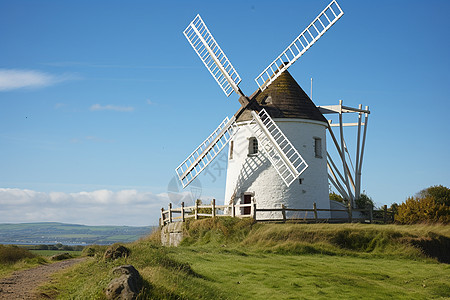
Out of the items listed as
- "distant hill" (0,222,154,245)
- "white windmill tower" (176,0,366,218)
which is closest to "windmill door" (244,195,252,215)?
"white windmill tower" (176,0,366,218)

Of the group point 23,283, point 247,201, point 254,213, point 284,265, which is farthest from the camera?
point 247,201

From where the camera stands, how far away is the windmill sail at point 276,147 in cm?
2949

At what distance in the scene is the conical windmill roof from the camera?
31359 millimetres

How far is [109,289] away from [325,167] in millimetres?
23056

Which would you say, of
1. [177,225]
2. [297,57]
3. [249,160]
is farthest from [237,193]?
[297,57]

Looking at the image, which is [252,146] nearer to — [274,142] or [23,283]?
[274,142]

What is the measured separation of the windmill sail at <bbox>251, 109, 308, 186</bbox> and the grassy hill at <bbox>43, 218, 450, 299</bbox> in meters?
4.19

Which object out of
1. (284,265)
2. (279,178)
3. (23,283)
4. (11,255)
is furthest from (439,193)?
(23,283)

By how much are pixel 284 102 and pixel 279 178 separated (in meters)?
4.80

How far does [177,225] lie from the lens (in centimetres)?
3088

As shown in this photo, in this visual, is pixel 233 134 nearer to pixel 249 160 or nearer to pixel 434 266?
pixel 249 160

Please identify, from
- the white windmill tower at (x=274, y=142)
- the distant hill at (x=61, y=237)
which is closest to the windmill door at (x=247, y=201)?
the white windmill tower at (x=274, y=142)

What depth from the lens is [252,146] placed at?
31.9 m

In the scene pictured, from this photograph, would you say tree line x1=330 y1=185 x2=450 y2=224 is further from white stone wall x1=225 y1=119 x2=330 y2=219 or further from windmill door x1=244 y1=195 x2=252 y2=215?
windmill door x1=244 y1=195 x2=252 y2=215
